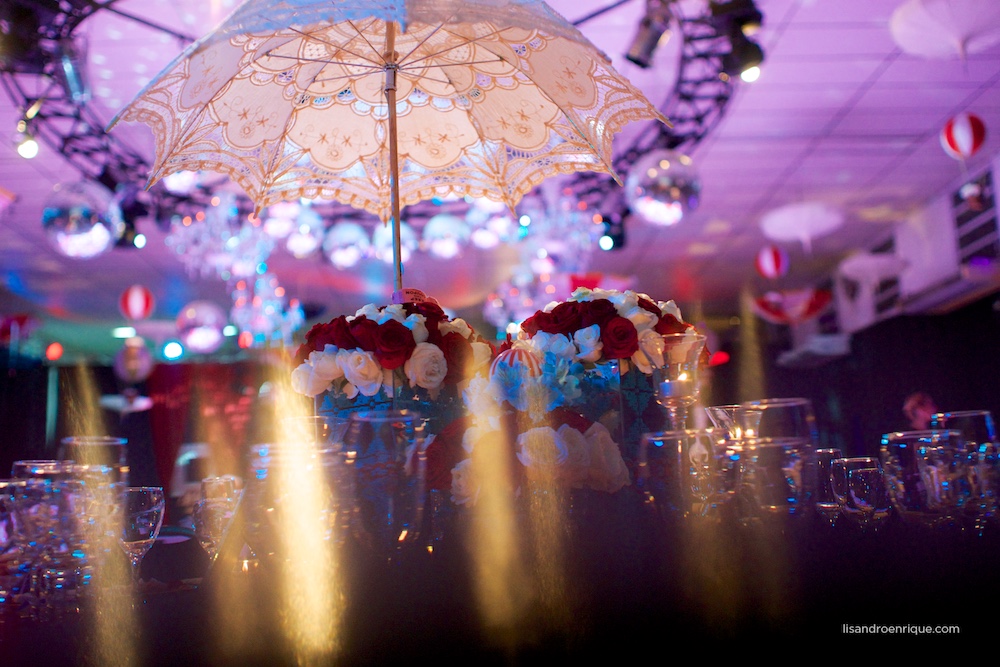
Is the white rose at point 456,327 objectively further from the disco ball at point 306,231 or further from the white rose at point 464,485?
the disco ball at point 306,231

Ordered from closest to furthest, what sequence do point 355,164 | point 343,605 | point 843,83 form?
point 343,605
point 355,164
point 843,83

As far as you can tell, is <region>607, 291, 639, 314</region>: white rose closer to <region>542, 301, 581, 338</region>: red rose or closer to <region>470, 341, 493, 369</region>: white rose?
<region>542, 301, 581, 338</region>: red rose

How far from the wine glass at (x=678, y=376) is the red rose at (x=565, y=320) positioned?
143 mm

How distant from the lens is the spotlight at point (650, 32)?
13.7ft

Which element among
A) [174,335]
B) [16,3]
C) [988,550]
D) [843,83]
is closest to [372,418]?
[988,550]

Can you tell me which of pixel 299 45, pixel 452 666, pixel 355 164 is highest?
pixel 299 45

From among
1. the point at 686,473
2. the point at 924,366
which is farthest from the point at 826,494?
the point at 924,366

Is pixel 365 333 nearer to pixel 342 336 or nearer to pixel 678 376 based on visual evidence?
pixel 342 336

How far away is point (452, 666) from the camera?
792 mm

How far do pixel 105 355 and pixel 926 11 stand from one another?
15241 mm

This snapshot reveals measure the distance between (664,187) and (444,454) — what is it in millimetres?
3670

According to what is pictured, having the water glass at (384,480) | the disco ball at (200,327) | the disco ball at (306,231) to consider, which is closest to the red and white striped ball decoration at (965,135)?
the disco ball at (306,231)

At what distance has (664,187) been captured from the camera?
4562mm

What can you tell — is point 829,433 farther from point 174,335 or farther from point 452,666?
point 174,335
